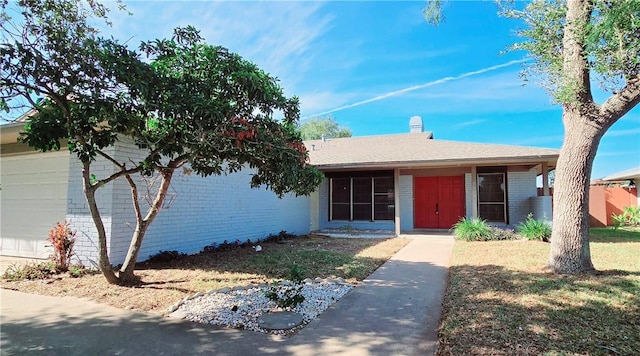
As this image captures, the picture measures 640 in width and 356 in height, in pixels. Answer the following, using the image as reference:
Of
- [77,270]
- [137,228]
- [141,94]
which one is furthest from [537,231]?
[77,270]

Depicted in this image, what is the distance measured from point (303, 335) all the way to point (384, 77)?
40.5 feet

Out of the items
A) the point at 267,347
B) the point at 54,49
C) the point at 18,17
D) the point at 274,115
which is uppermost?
the point at 18,17

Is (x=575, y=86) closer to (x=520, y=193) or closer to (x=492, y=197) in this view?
(x=520, y=193)

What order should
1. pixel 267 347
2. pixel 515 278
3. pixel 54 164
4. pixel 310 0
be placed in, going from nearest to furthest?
pixel 267 347, pixel 515 278, pixel 54 164, pixel 310 0

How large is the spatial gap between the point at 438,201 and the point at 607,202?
30.4ft

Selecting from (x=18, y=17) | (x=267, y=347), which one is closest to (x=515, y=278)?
(x=267, y=347)

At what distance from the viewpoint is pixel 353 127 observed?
3781cm

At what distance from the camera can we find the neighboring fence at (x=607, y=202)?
51.0ft

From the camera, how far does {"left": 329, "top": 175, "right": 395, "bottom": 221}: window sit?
14031 millimetres

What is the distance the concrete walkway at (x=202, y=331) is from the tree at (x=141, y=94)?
3.76 feet

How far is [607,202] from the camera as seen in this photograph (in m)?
16.2

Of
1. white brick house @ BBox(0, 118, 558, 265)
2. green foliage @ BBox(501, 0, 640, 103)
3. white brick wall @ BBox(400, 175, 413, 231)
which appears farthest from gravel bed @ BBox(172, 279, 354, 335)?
white brick wall @ BBox(400, 175, 413, 231)

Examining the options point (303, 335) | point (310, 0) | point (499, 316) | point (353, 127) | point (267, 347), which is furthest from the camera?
point (353, 127)

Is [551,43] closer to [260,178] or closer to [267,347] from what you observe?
[260,178]
